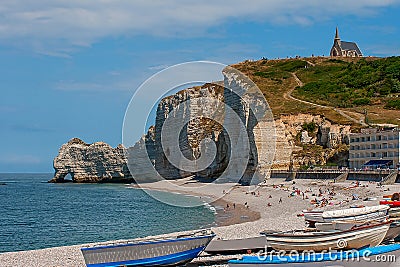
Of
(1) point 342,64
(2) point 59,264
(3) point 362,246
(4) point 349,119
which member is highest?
(1) point 342,64

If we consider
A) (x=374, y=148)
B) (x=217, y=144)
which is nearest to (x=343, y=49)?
(x=217, y=144)

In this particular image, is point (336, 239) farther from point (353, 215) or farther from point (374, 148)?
point (374, 148)

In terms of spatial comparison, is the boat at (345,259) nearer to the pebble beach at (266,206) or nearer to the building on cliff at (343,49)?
the pebble beach at (266,206)

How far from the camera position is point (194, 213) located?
41.5 m

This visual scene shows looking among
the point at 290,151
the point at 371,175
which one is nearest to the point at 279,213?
the point at 371,175

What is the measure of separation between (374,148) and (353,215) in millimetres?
41699

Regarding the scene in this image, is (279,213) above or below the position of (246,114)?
below

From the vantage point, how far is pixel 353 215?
19344mm

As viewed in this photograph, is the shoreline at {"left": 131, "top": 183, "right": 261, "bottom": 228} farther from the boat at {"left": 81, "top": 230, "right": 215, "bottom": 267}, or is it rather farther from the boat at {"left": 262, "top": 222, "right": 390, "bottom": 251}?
the boat at {"left": 262, "top": 222, "right": 390, "bottom": 251}

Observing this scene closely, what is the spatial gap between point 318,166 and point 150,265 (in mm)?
47486

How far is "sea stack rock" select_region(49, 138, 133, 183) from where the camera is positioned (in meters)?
108

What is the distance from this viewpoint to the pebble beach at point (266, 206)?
2191 cm

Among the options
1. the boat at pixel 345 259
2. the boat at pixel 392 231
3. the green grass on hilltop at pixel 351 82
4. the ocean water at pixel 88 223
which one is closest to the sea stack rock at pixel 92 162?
the green grass on hilltop at pixel 351 82

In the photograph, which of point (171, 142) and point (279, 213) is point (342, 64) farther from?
point (279, 213)
